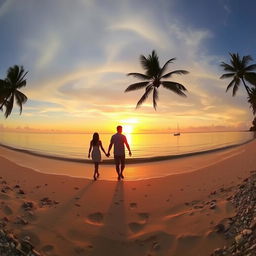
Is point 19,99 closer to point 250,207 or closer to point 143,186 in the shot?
point 143,186

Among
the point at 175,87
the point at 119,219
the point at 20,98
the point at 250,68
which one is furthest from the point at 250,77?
the point at 119,219

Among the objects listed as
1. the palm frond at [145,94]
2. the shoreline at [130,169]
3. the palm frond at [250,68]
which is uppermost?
the palm frond at [250,68]

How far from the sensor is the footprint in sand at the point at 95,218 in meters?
5.99

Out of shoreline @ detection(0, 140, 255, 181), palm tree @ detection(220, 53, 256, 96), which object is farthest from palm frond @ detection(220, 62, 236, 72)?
shoreline @ detection(0, 140, 255, 181)

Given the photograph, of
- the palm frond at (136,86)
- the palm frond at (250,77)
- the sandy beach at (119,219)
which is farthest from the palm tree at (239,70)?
the sandy beach at (119,219)

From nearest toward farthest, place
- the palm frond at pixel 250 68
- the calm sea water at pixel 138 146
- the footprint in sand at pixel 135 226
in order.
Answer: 1. the footprint in sand at pixel 135 226
2. the palm frond at pixel 250 68
3. the calm sea water at pixel 138 146

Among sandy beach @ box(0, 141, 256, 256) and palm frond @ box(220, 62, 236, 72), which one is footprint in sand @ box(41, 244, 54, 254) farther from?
palm frond @ box(220, 62, 236, 72)

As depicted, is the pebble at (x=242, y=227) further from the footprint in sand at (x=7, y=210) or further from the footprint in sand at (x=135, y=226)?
the footprint in sand at (x=7, y=210)

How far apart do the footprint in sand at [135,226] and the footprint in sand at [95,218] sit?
677 mm

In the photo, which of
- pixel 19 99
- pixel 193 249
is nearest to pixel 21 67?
pixel 19 99

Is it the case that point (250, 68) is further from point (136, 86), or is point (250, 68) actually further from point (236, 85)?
point (136, 86)

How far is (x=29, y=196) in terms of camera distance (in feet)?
25.2

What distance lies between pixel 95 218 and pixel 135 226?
3.30 ft

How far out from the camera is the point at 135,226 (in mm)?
5828
